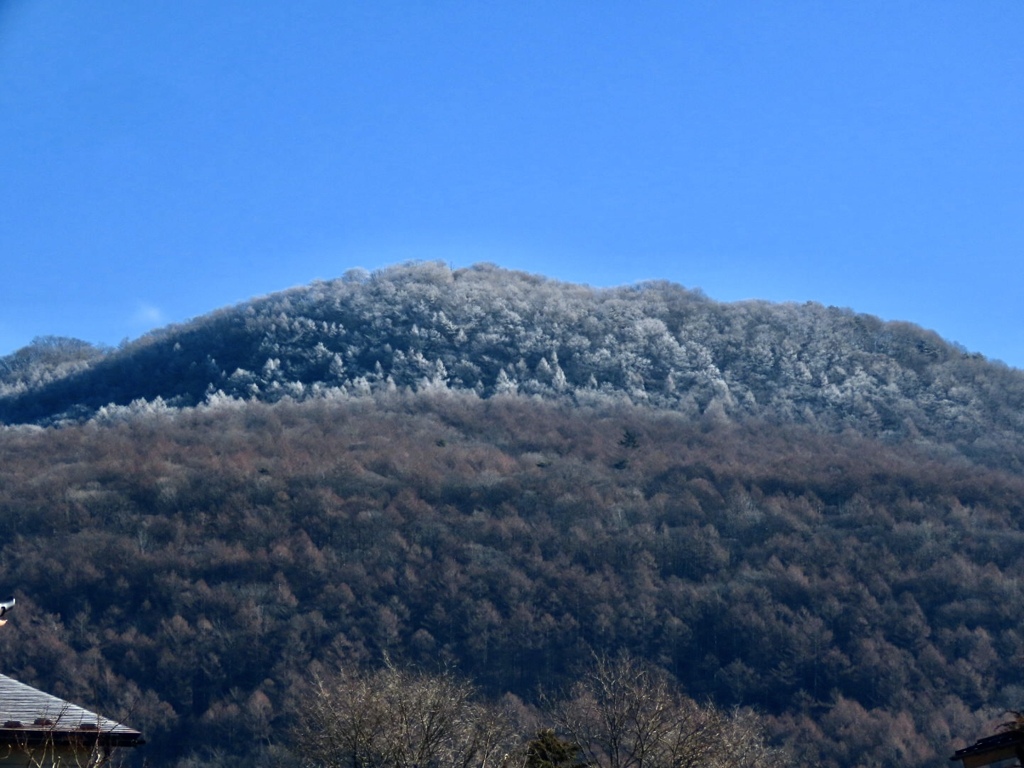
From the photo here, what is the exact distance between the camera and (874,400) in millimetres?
102375

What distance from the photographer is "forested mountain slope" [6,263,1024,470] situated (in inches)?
3959

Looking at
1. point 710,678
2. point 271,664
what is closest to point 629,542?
point 710,678

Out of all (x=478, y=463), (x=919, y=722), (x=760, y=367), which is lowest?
(x=919, y=722)

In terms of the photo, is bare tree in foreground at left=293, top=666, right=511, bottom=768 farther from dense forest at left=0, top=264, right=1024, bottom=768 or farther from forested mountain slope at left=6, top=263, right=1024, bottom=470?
forested mountain slope at left=6, top=263, right=1024, bottom=470

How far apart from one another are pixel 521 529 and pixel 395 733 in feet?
146

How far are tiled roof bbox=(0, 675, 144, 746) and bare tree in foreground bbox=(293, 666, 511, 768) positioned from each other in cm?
849

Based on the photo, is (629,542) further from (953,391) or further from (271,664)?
(953,391)

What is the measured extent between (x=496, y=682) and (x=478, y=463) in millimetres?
27261

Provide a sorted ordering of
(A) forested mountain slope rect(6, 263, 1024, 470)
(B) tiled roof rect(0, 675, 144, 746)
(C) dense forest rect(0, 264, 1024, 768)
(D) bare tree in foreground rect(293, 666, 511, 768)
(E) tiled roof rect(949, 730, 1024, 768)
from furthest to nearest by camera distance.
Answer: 1. (A) forested mountain slope rect(6, 263, 1024, 470)
2. (C) dense forest rect(0, 264, 1024, 768)
3. (D) bare tree in foreground rect(293, 666, 511, 768)
4. (E) tiled roof rect(949, 730, 1024, 768)
5. (B) tiled roof rect(0, 675, 144, 746)

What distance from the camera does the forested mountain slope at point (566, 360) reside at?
101 m

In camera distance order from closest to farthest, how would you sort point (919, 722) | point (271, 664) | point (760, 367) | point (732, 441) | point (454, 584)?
1. point (919, 722)
2. point (271, 664)
3. point (454, 584)
4. point (732, 441)
5. point (760, 367)

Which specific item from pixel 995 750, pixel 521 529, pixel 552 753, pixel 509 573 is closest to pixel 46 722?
pixel 995 750

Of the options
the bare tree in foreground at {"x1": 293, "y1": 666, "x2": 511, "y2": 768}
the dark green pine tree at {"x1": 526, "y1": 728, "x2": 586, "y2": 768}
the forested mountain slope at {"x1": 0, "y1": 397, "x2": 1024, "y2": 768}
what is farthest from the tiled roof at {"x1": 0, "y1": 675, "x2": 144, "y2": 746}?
the forested mountain slope at {"x1": 0, "y1": 397, "x2": 1024, "y2": 768}

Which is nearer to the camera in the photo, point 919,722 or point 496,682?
point 919,722
